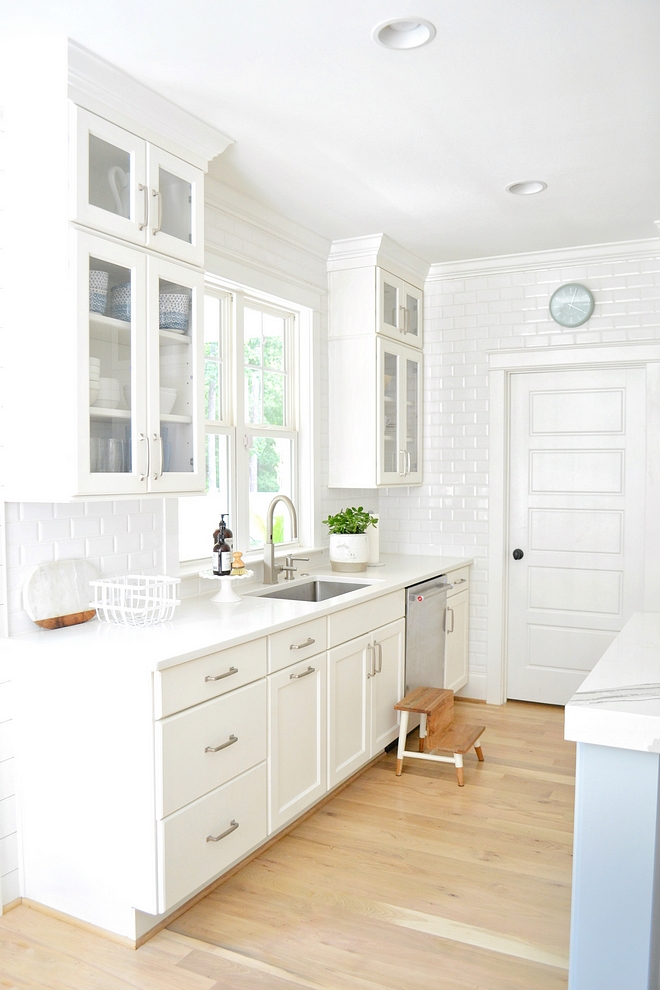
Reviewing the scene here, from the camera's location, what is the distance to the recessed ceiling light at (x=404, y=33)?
217 cm

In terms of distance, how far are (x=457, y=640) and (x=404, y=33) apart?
3260mm

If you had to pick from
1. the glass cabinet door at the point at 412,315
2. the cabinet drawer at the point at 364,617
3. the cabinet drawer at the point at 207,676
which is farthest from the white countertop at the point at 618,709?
the glass cabinet door at the point at 412,315

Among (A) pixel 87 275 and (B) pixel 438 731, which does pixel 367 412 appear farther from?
(A) pixel 87 275

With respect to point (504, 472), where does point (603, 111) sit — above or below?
above

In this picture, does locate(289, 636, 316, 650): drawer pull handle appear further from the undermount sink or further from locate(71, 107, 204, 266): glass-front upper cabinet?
locate(71, 107, 204, 266): glass-front upper cabinet

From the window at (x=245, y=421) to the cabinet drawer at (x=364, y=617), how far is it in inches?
28.2

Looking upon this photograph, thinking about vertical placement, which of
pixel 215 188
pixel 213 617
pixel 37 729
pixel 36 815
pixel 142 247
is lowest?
pixel 36 815

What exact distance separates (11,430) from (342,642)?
1548mm

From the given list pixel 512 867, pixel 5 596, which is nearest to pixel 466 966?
pixel 512 867

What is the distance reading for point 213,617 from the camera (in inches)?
111

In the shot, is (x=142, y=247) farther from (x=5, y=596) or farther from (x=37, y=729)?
(x=37, y=729)

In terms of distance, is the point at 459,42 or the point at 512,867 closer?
the point at 459,42

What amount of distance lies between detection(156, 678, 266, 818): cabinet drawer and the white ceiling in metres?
1.95

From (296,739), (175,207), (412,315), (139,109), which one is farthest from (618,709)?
(412,315)
